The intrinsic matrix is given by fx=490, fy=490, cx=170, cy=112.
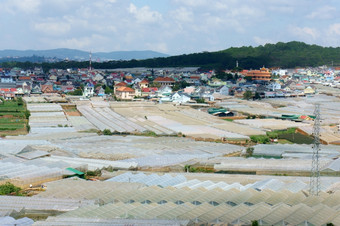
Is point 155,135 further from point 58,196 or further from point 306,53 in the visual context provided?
point 306,53

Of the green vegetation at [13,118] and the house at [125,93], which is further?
the house at [125,93]

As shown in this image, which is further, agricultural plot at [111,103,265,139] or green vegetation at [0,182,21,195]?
agricultural plot at [111,103,265,139]

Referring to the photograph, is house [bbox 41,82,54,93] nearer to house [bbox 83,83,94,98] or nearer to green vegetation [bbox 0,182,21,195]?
house [bbox 83,83,94,98]

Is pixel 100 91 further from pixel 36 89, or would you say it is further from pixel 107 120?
pixel 107 120

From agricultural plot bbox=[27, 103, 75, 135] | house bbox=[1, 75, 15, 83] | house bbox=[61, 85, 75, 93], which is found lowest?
agricultural plot bbox=[27, 103, 75, 135]

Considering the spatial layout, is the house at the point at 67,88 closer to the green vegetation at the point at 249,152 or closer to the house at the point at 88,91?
the house at the point at 88,91

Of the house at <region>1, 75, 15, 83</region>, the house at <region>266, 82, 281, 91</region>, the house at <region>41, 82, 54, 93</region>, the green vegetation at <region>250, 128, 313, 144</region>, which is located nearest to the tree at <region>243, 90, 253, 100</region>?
the house at <region>266, 82, 281, 91</region>

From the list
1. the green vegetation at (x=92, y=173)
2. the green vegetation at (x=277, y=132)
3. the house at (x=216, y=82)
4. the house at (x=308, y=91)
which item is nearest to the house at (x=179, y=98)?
the house at (x=216, y=82)
